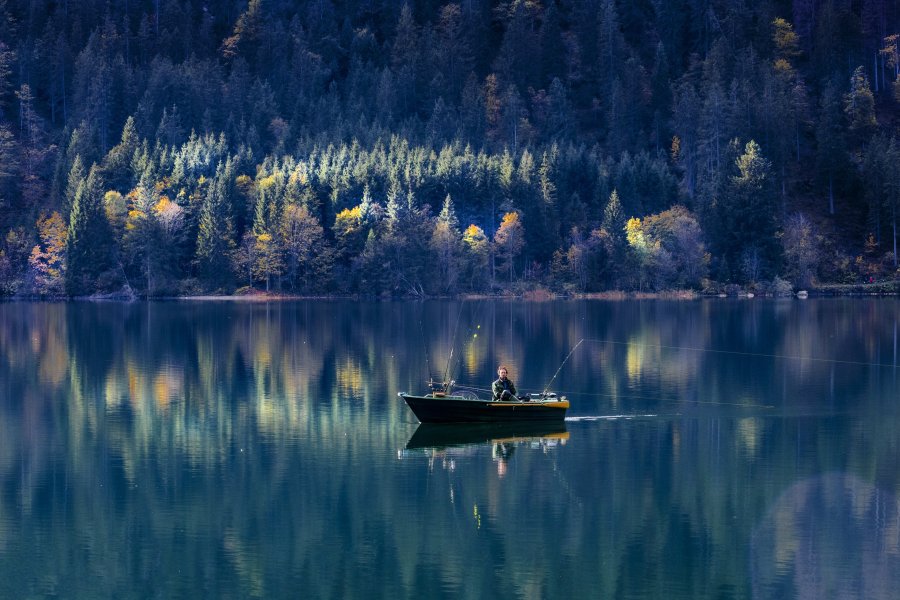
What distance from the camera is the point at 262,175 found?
174 meters

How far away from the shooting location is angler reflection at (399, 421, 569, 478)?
3962 cm

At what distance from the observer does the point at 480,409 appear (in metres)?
43.9

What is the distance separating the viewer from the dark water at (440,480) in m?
27.2

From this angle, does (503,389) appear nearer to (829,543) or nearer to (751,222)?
(829,543)

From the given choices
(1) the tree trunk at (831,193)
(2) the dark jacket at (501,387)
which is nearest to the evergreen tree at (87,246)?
(1) the tree trunk at (831,193)

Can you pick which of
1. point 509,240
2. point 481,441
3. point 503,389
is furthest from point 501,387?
point 509,240

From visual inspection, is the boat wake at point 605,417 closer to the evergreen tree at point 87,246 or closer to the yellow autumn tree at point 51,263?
the evergreen tree at point 87,246

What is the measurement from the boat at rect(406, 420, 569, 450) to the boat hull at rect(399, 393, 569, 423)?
22 cm

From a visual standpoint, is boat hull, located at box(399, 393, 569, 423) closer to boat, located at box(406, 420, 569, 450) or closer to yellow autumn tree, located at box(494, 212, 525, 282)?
boat, located at box(406, 420, 569, 450)

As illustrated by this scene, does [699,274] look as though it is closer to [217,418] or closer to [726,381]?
[726,381]

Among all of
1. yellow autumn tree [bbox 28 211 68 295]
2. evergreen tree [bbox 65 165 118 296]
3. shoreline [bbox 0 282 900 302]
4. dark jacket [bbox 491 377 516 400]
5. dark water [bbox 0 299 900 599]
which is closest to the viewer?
dark water [bbox 0 299 900 599]

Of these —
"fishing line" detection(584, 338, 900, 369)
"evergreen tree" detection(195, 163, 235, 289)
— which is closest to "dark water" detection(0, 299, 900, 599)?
"fishing line" detection(584, 338, 900, 369)

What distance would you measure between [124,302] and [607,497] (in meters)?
125

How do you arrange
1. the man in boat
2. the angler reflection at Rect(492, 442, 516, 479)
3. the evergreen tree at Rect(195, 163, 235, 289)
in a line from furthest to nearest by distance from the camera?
1. the evergreen tree at Rect(195, 163, 235, 289)
2. the man in boat
3. the angler reflection at Rect(492, 442, 516, 479)
